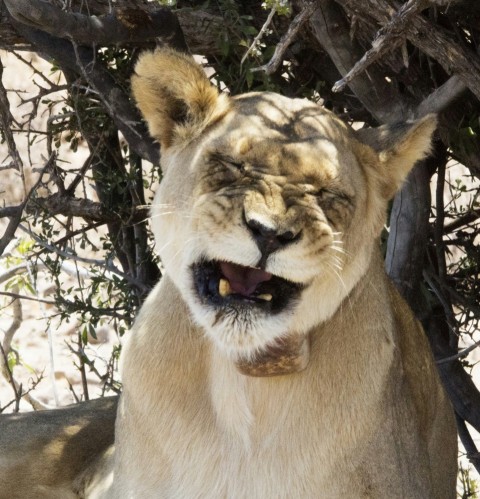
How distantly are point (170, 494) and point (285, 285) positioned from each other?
64cm

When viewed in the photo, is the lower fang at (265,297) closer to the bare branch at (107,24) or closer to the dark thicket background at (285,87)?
the dark thicket background at (285,87)

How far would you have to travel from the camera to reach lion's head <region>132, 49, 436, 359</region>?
2.13 m

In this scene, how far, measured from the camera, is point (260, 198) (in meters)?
2.13

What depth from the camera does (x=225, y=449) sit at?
252 centimetres

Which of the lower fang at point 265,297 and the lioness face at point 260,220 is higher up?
the lioness face at point 260,220

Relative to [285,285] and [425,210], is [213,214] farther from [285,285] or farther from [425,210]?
[425,210]

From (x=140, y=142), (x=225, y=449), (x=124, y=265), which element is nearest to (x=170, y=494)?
(x=225, y=449)

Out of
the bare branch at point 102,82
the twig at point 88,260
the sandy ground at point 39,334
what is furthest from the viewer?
the sandy ground at point 39,334

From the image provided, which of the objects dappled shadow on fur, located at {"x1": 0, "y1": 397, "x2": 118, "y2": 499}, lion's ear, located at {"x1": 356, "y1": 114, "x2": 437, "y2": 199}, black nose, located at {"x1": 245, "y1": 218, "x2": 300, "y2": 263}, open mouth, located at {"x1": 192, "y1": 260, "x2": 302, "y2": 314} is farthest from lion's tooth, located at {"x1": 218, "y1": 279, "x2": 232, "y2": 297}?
dappled shadow on fur, located at {"x1": 0, "y1": 397, "x2": 118, "y2": 499}

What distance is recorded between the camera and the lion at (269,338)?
7.48 feet

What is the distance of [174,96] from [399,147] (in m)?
0.53

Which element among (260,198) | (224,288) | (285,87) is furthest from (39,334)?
(260,198)

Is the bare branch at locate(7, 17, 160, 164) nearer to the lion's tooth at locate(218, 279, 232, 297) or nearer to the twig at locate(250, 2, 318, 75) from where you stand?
the twig at locate(250, 2, 318, 75)

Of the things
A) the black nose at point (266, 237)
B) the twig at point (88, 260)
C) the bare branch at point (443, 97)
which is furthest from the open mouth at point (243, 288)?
the twig at point (88, 260)
